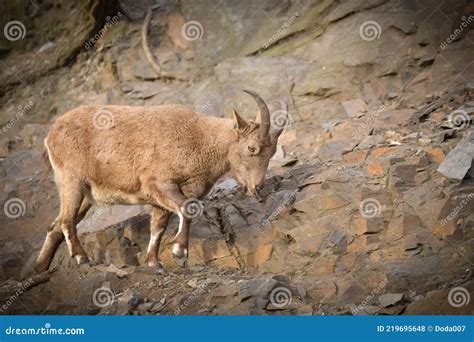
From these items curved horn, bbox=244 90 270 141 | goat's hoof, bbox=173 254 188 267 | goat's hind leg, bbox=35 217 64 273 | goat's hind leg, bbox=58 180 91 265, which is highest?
curved horn, bbox=244 90 270 141

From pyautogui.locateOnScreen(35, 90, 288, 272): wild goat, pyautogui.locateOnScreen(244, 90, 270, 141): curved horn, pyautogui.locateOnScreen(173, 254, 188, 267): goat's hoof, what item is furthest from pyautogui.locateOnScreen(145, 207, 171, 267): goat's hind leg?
pyautogui.locateOnScreen(244, 90, 270, 141): curved horn

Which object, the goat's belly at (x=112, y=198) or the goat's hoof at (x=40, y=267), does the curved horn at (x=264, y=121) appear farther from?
the goat's hoof at (x=40, y=267)

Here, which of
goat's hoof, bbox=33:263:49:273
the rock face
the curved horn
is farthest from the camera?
goat's hoof, bbox=33:263:49:273

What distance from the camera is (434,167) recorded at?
10336mm

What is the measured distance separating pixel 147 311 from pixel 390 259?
3200 mm

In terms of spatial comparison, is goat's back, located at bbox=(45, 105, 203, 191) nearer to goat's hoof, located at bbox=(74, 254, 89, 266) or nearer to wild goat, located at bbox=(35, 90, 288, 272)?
wild goat, located at bbox=(35, 90, 288, 272)

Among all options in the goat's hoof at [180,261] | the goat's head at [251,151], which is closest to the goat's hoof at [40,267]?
the goat's hoof at [180,261]

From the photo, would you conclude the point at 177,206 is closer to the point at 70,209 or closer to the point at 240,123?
the point at 240,123

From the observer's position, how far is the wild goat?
10883 mm

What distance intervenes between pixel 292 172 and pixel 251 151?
4.61ft

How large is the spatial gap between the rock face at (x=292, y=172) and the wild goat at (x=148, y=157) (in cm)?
64

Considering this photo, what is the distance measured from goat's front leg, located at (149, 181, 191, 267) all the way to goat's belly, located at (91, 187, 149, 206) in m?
0.40

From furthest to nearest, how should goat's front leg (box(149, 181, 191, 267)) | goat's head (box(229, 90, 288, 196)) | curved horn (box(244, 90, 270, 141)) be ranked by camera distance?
goat's head (box(229, 90, 288, 196)), curved horn (box(244, 90, 270, 141)), goat's front leg (box(149, 181, 191, 267))

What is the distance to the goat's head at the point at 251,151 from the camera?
1098 centimetres
